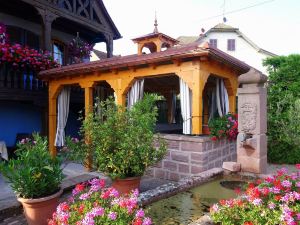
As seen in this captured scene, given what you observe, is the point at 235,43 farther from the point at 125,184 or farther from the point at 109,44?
the point at 125,184

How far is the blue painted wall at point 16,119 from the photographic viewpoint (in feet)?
31.9

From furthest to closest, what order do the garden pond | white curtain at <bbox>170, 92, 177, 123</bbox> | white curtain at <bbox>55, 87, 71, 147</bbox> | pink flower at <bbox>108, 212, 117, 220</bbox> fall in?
1. white curtain at <bbox>170, 92, 177, 123</bbox>
2. white curtain at <bbox>55, 87, 71, 147</bbox>
3. the garden pond
4. pink flower at <bbox>108, 212, 117, 220</bbox>

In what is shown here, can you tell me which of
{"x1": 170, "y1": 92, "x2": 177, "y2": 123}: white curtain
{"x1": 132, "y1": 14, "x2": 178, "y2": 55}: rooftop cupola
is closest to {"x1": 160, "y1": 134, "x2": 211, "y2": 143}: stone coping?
{"x1": 132, "y1": 14, "x2": 178, "y2": 55}: rooftop cupola

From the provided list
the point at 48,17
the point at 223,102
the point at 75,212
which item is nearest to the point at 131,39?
the point at 48,17

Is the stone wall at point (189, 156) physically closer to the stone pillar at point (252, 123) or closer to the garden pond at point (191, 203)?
the stone pillar at point (252, 123)

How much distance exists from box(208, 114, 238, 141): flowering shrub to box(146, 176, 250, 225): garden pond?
5.48ft

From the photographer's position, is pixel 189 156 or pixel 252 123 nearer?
pixel 252 123

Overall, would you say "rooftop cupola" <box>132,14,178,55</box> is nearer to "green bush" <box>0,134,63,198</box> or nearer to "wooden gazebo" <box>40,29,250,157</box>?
"wooden gazebo" <box>40,29,250,157</box>

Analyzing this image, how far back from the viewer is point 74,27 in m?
12.1

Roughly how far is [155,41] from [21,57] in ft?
14.2

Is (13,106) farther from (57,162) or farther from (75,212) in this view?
(75,212)

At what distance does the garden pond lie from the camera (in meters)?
3.44

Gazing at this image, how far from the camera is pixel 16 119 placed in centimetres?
1009

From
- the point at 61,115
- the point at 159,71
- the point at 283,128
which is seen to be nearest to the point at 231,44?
the point at 283,128
